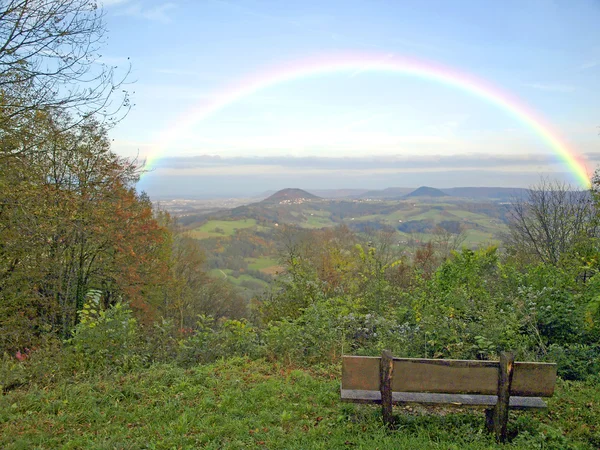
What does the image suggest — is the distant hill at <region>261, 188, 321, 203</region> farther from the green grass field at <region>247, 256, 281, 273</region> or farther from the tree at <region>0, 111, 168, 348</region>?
the tree at <region>0, 111, 168, 348</region>

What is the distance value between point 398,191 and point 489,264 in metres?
95.4

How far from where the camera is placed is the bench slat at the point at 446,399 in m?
4.07

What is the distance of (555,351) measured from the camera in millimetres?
6266

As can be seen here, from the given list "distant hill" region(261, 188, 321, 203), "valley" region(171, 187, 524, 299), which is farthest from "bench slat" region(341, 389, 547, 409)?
"distant hill" region(261, 188, 321, 203)

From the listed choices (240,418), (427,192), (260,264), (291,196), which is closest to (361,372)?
(240,418)

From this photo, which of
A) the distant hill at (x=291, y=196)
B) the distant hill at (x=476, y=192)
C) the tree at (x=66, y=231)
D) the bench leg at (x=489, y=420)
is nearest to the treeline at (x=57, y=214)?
the tree at (x=66, y=231)

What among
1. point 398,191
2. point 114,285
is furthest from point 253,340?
point 398,191

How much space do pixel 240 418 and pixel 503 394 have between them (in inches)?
116

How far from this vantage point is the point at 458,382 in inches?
159

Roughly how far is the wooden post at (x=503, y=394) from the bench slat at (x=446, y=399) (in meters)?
0.09

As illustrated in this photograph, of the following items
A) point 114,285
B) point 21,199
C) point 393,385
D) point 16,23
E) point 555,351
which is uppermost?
point 16,23

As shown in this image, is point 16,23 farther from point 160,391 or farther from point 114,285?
point 114,285

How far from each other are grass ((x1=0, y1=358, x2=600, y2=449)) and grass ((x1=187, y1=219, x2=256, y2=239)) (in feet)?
127

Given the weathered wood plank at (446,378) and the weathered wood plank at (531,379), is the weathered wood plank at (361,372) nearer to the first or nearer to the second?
the weathered wood plank at (446,378)
